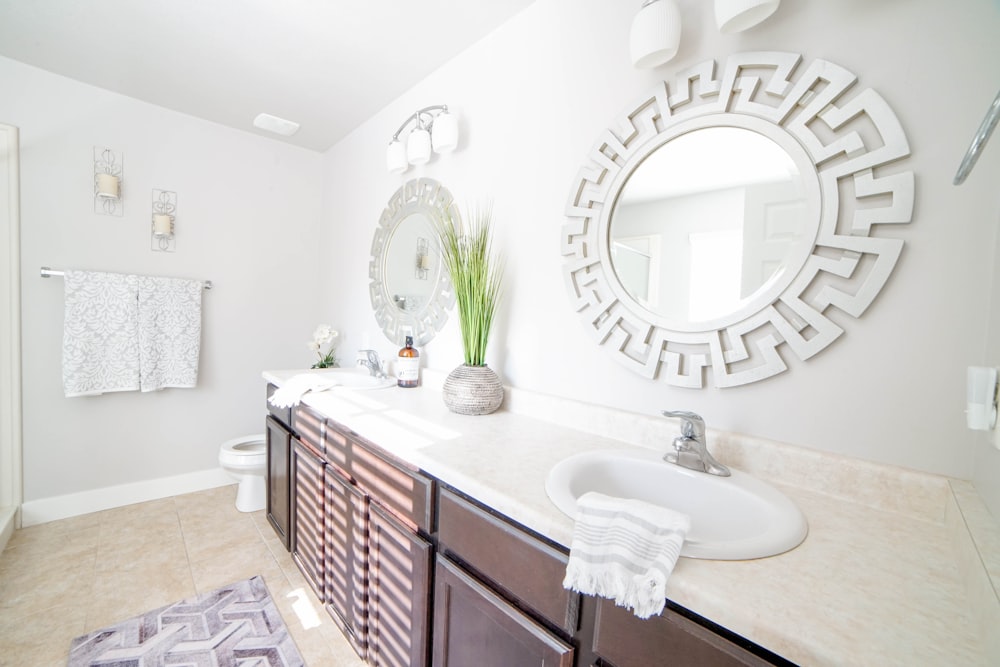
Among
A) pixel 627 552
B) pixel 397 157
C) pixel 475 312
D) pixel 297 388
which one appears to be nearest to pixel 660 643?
pixel 627 552

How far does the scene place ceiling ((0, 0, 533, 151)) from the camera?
1575 mm

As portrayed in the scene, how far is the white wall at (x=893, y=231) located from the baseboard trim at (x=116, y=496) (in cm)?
228

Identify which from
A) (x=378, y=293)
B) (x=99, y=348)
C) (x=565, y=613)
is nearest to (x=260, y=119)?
(x=378, y=293)

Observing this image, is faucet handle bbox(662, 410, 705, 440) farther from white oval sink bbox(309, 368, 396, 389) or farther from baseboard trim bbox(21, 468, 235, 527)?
baseboard trim bbox(21, 468, 235, 527)

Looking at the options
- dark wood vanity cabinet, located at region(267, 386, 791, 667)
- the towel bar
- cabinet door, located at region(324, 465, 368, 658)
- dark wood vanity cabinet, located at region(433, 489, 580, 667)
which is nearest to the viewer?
dark wood vanity cabinet, located at region(267, 386, 791, 667)

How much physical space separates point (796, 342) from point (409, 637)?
1.20 metres

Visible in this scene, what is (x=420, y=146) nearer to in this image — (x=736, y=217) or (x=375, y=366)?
(x=375, y=366)

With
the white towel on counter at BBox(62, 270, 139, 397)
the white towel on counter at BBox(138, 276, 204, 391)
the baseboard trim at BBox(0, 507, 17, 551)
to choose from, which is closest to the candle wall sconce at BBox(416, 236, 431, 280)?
the white towel on counter at BBox(138, 276, 204, 391)

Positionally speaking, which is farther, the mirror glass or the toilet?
the toilet

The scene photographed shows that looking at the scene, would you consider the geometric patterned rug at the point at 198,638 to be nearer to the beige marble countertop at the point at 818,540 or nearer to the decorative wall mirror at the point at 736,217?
the beige marble countertop at the point at 818,540

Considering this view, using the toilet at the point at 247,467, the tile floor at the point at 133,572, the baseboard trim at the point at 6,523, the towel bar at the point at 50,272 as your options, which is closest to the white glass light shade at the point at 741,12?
the tile floor at the point at 133,572

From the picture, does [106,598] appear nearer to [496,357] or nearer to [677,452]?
[496,357]

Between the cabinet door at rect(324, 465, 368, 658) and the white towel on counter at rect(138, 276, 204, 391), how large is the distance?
1.65m

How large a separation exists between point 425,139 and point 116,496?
263 centimetres
